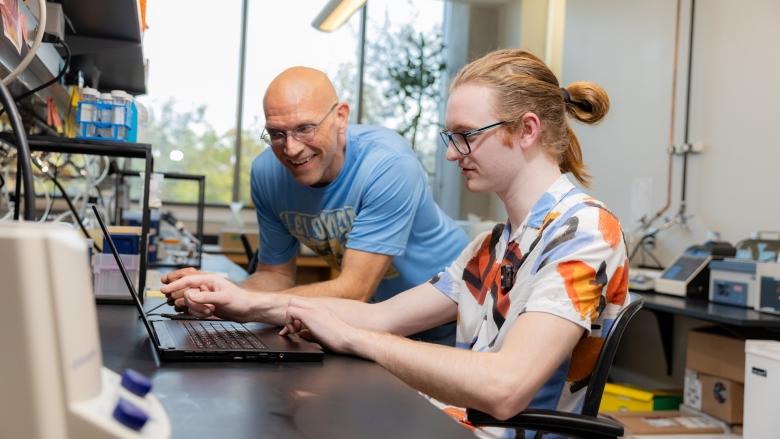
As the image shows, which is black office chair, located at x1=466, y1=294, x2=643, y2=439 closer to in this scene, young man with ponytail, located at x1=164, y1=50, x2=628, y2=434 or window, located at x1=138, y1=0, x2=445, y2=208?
young man with ponytail, located at x1=164, y1=50, x2=628, y2=434


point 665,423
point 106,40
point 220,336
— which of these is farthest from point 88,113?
point 665,423

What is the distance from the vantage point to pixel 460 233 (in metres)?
2.16

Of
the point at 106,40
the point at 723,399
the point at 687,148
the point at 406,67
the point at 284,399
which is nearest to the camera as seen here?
the point at 284,399

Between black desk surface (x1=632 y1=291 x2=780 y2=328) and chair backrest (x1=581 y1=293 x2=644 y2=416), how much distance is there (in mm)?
1726

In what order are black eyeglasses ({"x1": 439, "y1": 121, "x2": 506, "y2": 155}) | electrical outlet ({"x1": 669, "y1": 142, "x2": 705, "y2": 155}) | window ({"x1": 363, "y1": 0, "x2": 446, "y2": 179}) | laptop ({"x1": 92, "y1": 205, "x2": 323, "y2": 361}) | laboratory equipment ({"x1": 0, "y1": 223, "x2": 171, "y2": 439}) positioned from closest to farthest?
laboratory equipment ({"x1": 0, "y1": 223, "x2": 171, "y2": 439}), laptop ({"x1": 92, "y1": 205, "x2": 323, "y2": 361}), black eyeglasses ({"x1": 439, "y1": 121, "x2": 506, "y2": 155}), electrical outlet ({"x1": 669, "y1": 142, "x2": 705, "y2": 155}), window ({"x1": 363, "y1": 0, "x2": 446, "y2": 179})

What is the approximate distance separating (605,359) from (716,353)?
2301 millimetres

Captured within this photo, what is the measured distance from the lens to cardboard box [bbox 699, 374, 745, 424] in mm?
3043

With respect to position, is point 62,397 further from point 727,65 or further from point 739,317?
point 727,65

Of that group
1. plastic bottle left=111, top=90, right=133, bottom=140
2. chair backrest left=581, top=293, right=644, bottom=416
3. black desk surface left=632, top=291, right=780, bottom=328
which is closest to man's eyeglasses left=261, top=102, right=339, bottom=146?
plastic bottle left=111, top=90, right=133, bottom=140

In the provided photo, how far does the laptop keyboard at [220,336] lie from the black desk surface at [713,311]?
2021 millimetres

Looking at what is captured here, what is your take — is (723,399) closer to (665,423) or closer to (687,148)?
(665,423)

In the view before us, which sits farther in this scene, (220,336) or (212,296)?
(212,296)

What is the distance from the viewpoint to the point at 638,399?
3.44 m

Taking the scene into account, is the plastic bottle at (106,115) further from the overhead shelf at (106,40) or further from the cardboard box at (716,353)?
the cardboard box at (716,353)
